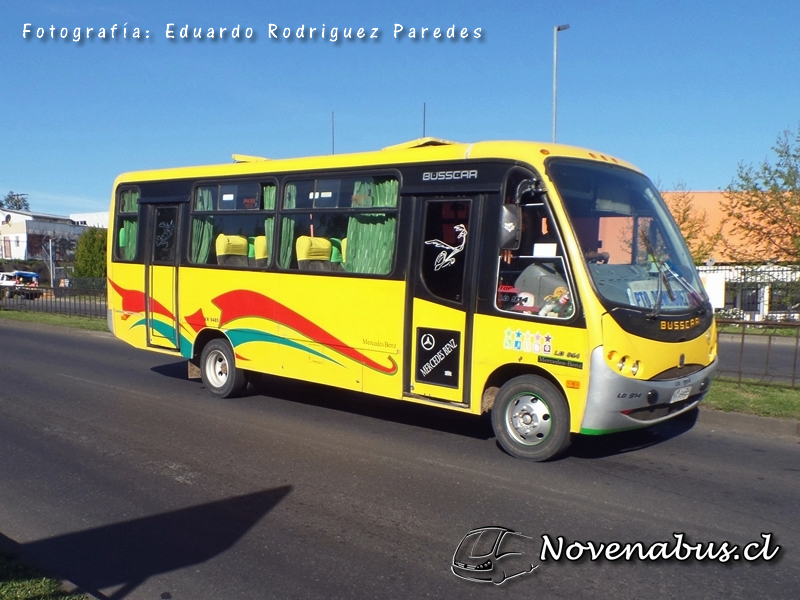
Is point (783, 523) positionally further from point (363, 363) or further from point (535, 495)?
point (363, 363)

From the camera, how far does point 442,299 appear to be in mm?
8070

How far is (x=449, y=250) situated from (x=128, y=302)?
6.39 metres

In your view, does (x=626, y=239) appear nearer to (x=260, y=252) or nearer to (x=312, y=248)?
(x=312, y=248)

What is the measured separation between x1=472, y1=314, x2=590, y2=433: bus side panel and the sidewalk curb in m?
3.07

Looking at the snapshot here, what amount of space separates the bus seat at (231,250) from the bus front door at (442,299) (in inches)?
123

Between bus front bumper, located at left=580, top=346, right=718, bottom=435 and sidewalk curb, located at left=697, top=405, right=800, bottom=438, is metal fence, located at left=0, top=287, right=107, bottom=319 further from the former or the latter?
bus front bumper, located at left=580, top=346, right=718, bottom=435

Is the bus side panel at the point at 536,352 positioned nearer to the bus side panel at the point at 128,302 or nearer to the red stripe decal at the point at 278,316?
the red stripe decal at the point at 278,316

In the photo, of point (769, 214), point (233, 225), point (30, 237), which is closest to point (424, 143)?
point (233, 225)

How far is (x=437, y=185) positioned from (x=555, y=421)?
2792 mm

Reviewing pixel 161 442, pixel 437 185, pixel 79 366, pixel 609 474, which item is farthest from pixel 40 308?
pixel 609 474

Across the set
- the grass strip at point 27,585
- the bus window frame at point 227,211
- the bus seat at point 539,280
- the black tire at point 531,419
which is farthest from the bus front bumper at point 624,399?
the bus window frame at point 227,211

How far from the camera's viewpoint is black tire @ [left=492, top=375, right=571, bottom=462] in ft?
23.7

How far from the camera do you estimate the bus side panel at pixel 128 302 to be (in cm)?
1191

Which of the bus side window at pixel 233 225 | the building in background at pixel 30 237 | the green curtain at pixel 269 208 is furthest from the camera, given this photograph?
the building in background at pixel 30 237
